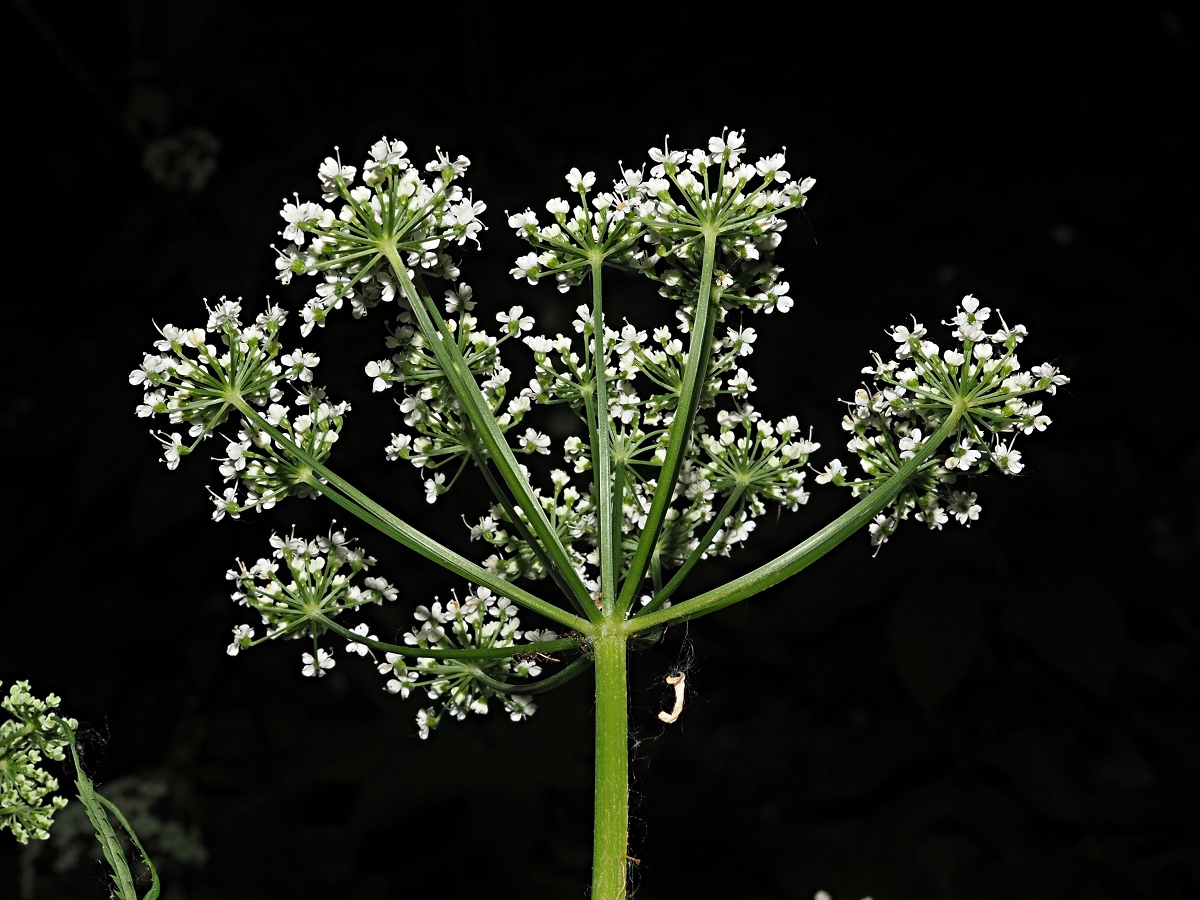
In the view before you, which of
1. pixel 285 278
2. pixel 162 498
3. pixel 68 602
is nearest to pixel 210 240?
pixel 162 498

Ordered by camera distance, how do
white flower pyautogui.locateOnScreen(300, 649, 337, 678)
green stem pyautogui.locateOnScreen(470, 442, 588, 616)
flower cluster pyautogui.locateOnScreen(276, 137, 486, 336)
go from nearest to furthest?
flower cluster pyautogui.locateOnScreen(276, 137, 486, 336) → green stem pyautogui.locateOnScreen(470, 442, 588, 616) → white flower pyautogui.locateOnScreen(300, 649, 337, 678)

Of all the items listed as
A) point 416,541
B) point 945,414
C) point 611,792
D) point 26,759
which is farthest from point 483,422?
point 26,759

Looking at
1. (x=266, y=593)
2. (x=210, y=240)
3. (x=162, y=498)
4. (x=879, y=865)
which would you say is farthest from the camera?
(x=210, y=240)

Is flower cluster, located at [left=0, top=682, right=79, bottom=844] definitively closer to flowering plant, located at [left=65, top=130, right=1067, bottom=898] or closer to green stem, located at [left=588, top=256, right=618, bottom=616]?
flowering plant, located at [left=65, top=130, right=1067, bottom=898]

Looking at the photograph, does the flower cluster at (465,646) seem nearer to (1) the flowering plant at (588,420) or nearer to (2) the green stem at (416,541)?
(1) the flowering plant at (588,420)

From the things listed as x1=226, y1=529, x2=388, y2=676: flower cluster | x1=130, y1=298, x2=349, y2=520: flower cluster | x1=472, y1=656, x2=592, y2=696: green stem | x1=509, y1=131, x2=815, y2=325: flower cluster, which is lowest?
x1=472, y1=656, x2=592, y2=696: green stem

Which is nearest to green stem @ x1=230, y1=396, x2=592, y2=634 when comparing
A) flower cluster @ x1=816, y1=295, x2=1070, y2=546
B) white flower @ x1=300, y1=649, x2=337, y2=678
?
white flower @ x1=300, y1=649, x2=337, y2=678

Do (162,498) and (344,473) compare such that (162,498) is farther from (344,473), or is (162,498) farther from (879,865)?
(879,865)
